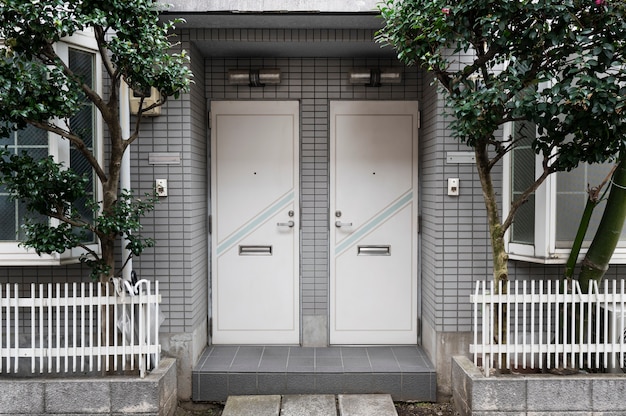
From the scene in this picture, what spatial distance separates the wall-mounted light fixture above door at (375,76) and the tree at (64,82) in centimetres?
199

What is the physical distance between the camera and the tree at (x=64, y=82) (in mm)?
3041

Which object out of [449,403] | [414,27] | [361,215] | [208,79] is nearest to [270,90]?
[208,79]

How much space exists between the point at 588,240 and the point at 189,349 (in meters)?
3.81

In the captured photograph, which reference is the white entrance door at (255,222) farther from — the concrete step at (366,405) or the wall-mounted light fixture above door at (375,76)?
the concrete step at (366,405)

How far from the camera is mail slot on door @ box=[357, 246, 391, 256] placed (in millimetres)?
4926

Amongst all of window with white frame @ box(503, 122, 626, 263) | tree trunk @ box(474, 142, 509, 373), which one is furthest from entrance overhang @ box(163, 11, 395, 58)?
window with white frame @ box(503, 122, 626, 263)

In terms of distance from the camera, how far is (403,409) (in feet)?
13.5

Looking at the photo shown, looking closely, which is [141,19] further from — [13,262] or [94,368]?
[94,368]

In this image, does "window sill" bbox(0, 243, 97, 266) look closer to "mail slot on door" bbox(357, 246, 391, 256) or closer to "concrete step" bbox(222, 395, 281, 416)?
"concrete step" bbox(222, 395, 281, 416)

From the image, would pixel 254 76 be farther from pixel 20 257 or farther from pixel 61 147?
pixel 20 257

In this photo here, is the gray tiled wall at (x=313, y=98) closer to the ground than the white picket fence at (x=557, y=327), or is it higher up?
higher up

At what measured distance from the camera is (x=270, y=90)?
4.89 metres

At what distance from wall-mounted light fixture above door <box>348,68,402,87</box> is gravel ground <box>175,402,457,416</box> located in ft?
10.6

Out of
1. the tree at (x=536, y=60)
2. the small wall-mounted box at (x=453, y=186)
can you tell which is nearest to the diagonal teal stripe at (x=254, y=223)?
the small wall-mounted box at (x=453, y=186)
